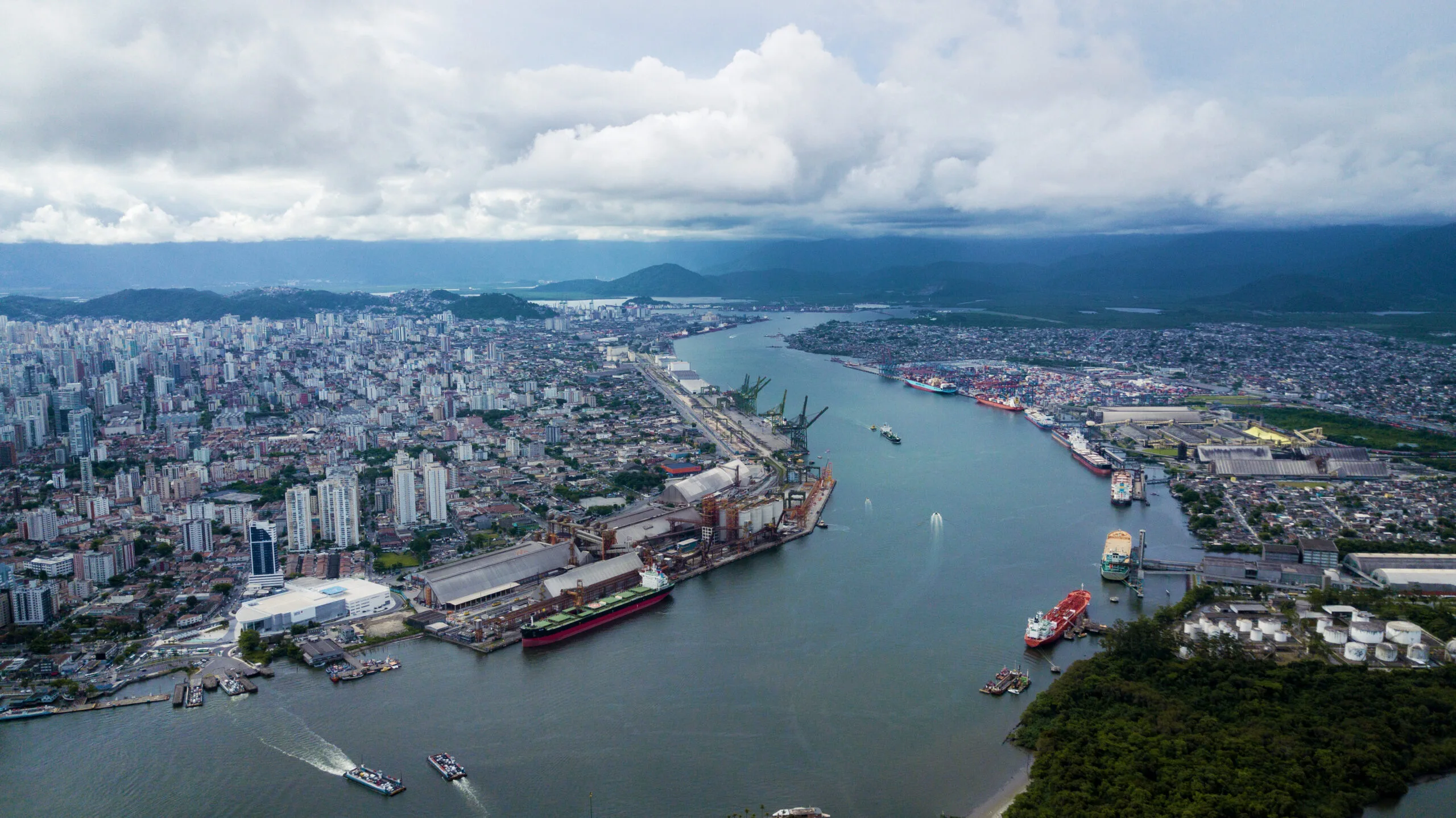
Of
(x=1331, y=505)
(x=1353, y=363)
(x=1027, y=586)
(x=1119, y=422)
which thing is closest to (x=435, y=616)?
(x=1027, y=586)

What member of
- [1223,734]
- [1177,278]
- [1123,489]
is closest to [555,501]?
[1123,489]

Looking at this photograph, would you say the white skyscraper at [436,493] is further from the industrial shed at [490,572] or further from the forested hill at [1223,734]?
the forested hill at [1223,734]

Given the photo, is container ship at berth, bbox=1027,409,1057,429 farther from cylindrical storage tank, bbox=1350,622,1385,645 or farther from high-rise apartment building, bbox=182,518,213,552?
high-rise apartment building, bbox=182,518,213,552

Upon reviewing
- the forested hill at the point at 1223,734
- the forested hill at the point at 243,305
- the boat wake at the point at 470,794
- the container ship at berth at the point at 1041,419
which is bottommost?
the boat wake at the point at 470,794

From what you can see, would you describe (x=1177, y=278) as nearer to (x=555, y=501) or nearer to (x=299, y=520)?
(x=555, y=501)

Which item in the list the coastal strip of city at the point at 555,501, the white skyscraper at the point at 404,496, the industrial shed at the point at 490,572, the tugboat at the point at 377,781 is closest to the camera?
the tugboat at the point at 377,781

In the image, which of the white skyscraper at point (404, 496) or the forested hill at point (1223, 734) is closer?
the forested hill at point (1223, 734)

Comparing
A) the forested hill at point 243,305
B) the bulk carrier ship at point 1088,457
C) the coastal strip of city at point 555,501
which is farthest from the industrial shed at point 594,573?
the forested hill at point 243,305

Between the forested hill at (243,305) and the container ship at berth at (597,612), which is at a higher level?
the forested hill at (243,305)
